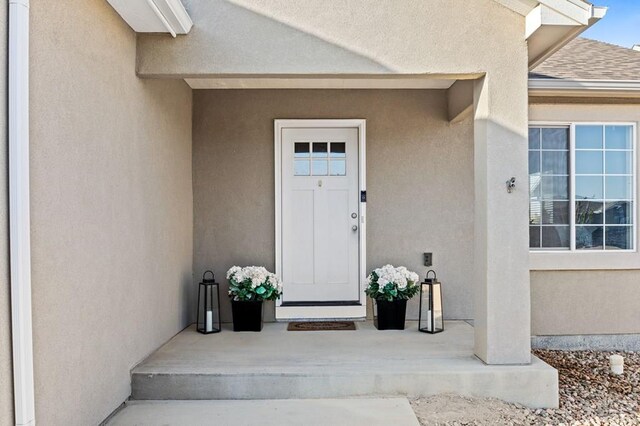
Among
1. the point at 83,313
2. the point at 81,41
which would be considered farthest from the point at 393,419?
the point at 81,41

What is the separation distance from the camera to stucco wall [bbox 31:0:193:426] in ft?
8.46

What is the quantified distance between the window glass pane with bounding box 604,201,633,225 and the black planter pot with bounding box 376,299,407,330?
240 centimetres

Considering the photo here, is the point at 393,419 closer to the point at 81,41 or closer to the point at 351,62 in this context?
the point at 351,62

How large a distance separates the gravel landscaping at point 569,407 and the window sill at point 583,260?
1.09 m

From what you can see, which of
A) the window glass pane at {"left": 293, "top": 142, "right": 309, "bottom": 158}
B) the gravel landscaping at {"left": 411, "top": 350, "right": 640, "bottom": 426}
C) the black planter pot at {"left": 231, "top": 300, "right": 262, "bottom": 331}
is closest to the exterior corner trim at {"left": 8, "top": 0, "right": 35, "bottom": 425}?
the gravel landscaping at {"left": 411, "top": 350, "right": 640, "bottom": 426}

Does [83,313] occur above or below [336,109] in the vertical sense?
below

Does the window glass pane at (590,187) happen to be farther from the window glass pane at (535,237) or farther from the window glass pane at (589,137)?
the window glass pane at (535,237)

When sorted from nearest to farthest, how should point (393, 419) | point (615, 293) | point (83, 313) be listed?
point (83, 313), point (393, 419), point (615, 293)

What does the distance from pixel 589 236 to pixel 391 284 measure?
7.14 feet

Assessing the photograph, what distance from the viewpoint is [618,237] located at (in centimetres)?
545

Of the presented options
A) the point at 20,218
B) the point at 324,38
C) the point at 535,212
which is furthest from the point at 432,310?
the point at 20,218

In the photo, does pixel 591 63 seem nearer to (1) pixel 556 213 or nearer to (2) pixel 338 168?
(1) pixel 556 213

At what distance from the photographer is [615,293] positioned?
212 inches

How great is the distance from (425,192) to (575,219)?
1.55 metres
